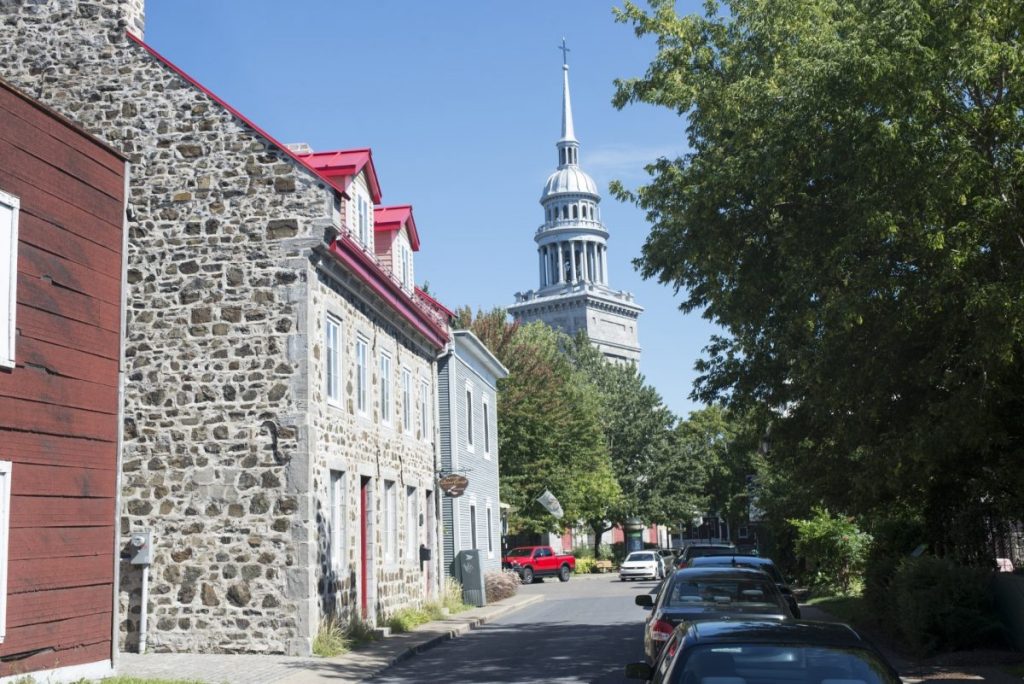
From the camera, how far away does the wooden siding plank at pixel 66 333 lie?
12.2 metres

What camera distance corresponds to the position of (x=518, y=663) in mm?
16328

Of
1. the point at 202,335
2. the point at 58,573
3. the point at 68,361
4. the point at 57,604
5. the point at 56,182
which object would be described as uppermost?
the point at 56,182

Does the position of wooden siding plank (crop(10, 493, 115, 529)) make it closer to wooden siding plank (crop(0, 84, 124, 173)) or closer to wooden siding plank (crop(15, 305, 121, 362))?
wooden siding plank (crop(15, 305, 121, 362))

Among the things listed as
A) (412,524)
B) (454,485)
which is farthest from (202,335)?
(454,485)

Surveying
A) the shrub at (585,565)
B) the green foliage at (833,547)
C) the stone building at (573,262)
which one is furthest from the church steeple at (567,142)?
the green foliage at (833,547)

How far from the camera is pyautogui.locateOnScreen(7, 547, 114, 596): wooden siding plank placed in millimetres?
11750

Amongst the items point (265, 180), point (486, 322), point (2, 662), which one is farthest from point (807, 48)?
point (486, 322)

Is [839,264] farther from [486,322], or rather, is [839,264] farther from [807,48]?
[486,322]

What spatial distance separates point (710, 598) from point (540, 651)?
6.66 metres

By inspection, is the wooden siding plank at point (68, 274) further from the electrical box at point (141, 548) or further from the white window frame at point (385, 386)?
the white window frame at point (385, 386)

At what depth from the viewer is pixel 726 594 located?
12.1m

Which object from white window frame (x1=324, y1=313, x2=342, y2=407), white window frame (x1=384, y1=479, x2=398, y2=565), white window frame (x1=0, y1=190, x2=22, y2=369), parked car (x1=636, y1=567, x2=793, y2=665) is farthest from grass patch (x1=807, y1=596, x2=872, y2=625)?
white window frame (x1=0, y1=190, x2=22, y2=369)

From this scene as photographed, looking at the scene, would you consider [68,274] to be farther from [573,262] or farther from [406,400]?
[573,262]

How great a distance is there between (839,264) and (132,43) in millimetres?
12013
